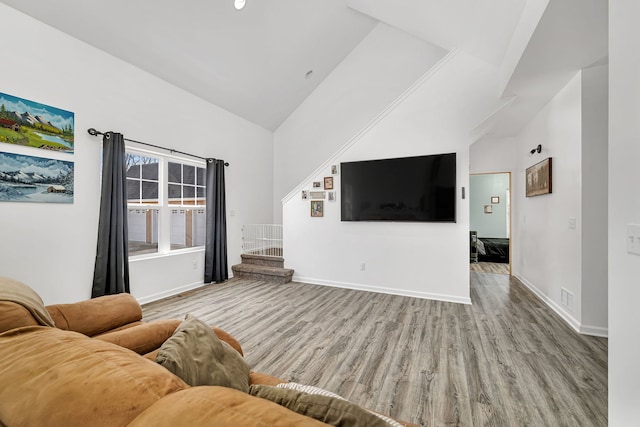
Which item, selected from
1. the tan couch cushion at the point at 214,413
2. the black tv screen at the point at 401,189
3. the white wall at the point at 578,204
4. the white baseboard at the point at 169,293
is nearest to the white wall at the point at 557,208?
the white wall at the point at 578,204

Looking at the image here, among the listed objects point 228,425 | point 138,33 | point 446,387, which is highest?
point 138,33

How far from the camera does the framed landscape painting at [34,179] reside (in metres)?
2.52

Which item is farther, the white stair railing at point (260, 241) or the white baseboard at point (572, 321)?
the white stair railing at point (260, 241)

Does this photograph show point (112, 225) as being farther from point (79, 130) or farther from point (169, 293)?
point (169, 293)

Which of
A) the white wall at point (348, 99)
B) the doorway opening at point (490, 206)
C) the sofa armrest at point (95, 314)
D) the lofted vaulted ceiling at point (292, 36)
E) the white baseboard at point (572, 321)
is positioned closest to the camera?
the sofa armrest at point (95, 314)

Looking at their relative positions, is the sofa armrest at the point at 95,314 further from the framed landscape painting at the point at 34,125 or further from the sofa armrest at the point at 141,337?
the framed landscape painting at the point at 34,125

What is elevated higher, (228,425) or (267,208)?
(267,208)

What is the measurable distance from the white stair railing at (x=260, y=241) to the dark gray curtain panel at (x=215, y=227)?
2.38 ft

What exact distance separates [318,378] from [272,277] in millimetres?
2864

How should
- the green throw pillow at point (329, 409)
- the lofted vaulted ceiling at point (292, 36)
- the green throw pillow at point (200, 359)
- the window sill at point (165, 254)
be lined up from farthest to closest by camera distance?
1. the window sill at point (165, 254)
2. the lofted vaulted ceiling at point (292, 36)
3. the green throw pillow at point (200, 359)
4. the green throw pillow at point (329, 409)
